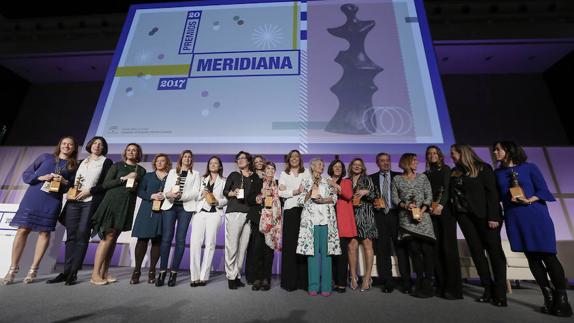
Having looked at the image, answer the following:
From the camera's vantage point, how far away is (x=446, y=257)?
2338 millimetres

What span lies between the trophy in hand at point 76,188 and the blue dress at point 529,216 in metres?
4.05

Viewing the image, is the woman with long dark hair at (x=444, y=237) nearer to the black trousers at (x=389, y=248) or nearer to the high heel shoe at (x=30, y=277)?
the black trousers at (x=389, y=248)

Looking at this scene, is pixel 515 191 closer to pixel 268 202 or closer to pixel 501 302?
pixel 501 302

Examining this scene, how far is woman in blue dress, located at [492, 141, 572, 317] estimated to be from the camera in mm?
1920

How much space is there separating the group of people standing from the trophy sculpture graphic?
71 centimetres

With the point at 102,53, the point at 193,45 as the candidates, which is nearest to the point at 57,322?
the point at 193,45

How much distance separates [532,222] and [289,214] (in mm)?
2034

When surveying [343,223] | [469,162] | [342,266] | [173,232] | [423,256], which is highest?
[469,162]

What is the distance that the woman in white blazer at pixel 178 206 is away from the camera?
8.65 feet

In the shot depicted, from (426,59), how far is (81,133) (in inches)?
313

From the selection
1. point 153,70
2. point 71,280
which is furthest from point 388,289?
point 153,70

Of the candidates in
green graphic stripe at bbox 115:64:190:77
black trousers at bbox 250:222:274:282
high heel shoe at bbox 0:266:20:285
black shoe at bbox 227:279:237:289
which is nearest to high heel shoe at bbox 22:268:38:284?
high heel shoe at bbox 0:266:20:285

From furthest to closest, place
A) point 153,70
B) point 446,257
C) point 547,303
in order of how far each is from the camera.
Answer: point 153,70
point 446,257
point 547,303

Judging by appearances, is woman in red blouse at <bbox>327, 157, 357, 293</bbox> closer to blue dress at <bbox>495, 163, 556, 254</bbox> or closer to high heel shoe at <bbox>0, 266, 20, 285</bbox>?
blue dress at <bbox>495, 163, 556, 254</bbox>
